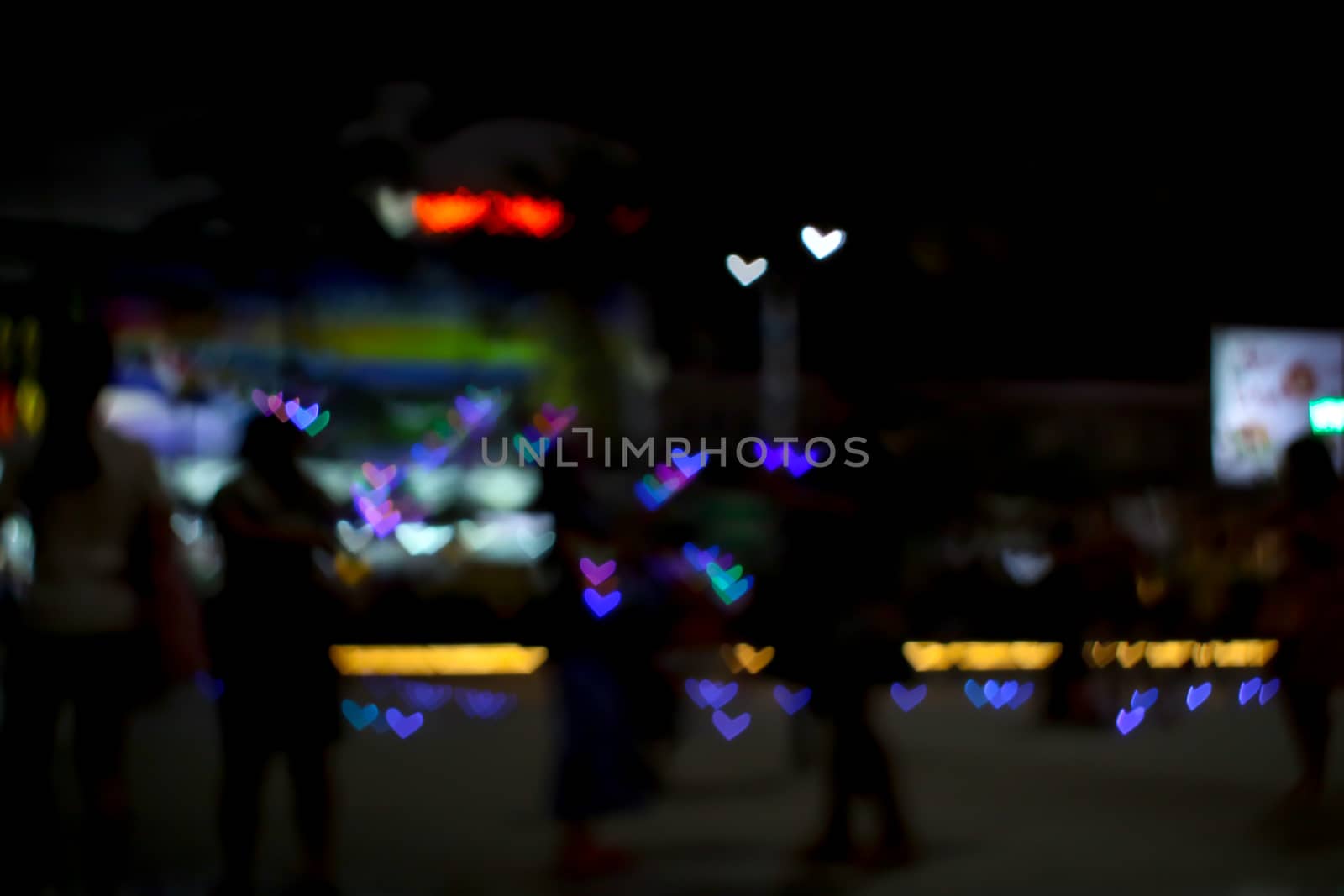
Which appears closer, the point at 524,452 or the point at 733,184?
the point at 733,184

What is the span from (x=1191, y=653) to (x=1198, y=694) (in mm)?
808

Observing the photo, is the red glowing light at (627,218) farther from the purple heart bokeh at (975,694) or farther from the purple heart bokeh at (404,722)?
the purple heart bokeh at (975,694)

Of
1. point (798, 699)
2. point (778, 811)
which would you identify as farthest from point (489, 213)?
point (778, 811)

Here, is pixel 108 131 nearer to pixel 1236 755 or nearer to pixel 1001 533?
pixel 1236 755

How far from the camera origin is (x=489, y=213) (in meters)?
6.21

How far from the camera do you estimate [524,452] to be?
438 inches

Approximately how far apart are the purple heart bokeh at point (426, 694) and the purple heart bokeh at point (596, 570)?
14.6 ft

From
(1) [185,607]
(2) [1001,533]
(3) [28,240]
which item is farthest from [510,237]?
(2) [1001,533]

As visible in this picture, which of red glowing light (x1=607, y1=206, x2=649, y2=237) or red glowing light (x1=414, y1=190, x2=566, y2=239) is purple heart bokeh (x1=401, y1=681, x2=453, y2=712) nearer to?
red glowing light (x1=414, y1=190, x2=566, y2=239)

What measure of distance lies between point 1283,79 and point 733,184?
220 centimetres

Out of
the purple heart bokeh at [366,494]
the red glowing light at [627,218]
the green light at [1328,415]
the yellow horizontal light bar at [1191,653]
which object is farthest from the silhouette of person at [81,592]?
the green light at [1328,415]

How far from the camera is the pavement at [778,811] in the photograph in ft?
18.0

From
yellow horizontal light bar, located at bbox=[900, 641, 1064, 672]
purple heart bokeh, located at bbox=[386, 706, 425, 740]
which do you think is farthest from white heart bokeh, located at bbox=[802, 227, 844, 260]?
yellow horizontal light bar, located at bbox=[900, 641, 1064, 672]

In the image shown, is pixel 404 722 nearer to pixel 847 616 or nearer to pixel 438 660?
pixel 438 660
